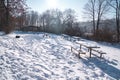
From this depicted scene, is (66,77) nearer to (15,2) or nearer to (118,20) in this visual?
(15,2)

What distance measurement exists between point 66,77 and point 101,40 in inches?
745

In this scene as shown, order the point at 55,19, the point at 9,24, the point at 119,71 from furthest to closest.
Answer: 1. the point at 55,19
2. the point at 9,24
3. the point at 119,71

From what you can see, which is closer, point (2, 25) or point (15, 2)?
point (15, 2)


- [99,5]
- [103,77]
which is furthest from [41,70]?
[99,5]

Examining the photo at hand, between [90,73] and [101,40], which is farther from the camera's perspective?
[101,40]

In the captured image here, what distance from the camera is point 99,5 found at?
33.8 metres

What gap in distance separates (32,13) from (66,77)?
83.7 metres

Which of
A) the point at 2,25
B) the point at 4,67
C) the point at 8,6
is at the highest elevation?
the point at 8,6

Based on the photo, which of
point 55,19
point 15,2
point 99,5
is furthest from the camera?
point 55,19

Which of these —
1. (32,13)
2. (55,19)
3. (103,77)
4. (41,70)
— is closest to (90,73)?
(103,77)

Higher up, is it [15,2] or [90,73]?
[15,2]

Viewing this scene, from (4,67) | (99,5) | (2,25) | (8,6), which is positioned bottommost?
(4,67)

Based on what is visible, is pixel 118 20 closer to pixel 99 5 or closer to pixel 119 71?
pixel 99 5

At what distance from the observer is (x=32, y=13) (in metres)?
86.6
